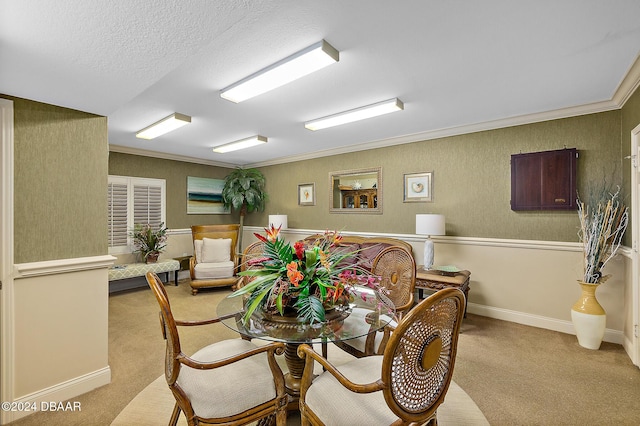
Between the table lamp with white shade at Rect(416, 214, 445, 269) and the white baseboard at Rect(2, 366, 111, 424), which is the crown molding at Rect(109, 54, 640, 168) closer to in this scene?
the table lamp with white shade at Rect(416, 214, 445, 269)

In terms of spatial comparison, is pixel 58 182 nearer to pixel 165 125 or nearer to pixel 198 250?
pixel 165 125

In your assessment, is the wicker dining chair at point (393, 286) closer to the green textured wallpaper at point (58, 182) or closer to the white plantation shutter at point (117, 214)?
the green textured wallpaper at point (58, 182)

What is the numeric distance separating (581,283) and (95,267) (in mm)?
4466

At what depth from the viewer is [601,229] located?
9.18 ft

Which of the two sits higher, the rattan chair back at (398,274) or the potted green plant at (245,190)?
the potted green plant at (245,190)

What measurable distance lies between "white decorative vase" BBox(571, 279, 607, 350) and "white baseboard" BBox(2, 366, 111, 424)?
4318 millimetres

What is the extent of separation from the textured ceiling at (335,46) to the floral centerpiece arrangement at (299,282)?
122 cm

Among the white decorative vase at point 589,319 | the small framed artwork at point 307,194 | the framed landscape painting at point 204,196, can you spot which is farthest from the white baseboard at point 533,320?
the framed landscape painting at point 204,196

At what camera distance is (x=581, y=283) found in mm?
2871

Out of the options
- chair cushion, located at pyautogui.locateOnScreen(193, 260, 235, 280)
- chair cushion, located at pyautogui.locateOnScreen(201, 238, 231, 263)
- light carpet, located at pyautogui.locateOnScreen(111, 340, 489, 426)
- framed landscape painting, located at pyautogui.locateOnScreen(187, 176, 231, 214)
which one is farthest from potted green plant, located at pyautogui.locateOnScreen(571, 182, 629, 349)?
framed landscape painting, located at pyautogui.locateOnScreen(187, 176, 231, 214)

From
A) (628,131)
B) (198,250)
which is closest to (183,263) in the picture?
(198,250)

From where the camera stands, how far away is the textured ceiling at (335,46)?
1.33 meters

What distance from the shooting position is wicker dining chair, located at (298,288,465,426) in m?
1.09

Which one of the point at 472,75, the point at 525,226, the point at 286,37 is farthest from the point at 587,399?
the point at 286,37
